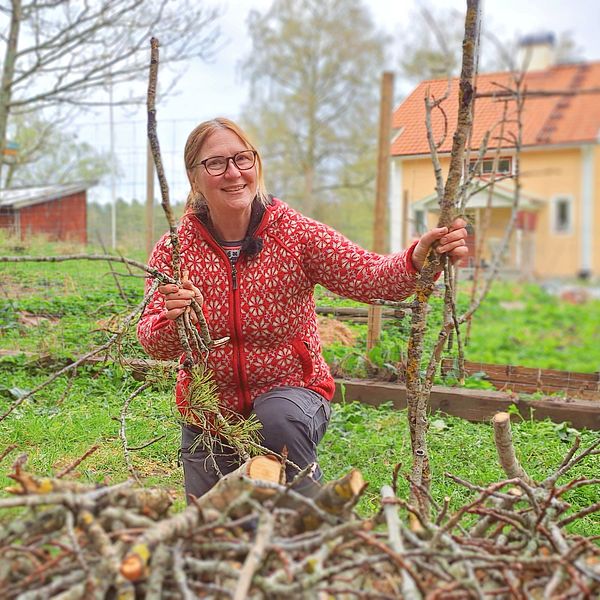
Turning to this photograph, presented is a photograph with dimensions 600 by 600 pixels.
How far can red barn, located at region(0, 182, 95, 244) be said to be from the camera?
5.51m

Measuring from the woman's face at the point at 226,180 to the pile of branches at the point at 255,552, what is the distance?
1224mm

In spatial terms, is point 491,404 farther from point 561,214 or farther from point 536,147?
point 536,147

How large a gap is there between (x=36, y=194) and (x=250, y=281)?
637 centimetres

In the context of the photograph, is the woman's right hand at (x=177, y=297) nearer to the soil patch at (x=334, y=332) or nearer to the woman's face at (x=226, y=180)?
the woman's face at (x=226, y=180)

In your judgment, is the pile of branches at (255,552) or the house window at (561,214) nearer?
the pile of branches at (255,552)

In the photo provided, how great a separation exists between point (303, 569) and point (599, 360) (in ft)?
24.2

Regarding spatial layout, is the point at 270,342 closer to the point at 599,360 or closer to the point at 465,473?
the point at 465,473

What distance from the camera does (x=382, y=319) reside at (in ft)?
13.2

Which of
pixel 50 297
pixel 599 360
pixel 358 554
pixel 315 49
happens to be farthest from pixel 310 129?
pixel 358 554

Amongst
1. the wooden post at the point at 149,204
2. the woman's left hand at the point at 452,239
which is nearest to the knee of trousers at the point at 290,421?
the woman's left hand at the point at 452,239

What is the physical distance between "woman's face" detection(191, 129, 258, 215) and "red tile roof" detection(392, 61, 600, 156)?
2.98 feet

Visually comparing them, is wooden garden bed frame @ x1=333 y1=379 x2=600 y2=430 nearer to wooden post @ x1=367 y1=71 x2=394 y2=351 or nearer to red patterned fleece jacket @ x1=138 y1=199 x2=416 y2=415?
red patterned fleece jacket @ x1=138 y1=199 x2=416 y2=415

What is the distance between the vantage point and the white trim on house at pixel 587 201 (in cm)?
252

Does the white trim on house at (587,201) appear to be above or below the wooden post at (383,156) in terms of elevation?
below
